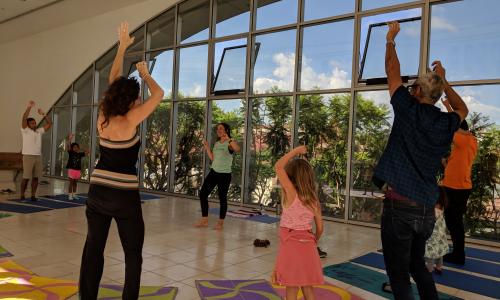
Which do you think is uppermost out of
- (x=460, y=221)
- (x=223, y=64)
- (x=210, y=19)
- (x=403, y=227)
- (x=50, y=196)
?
(x=210, y=19)

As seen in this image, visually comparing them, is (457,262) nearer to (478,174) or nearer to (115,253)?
(478,174)

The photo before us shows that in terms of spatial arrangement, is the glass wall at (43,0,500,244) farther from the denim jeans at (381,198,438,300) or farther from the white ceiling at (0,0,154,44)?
the denim jeans at (381,198,438,300)

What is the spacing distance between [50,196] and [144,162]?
2.38 metres

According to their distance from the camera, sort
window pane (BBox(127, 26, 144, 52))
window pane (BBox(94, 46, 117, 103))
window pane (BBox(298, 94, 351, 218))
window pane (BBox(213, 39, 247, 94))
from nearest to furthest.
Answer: window pane (BBox(298, 94, 351, 218)) < window pane (BBox(213, 39, 247, 94)) < window pane (BBox(127, 26, 144, 52)) < window pane (BBox(94, 46, 117, 103))

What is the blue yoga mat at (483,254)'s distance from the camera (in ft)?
15.3

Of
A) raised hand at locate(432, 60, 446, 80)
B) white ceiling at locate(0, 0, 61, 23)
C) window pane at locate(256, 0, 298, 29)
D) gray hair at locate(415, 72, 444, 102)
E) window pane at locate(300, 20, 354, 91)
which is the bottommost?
gray hair at locate(415, 72, 444, 102)

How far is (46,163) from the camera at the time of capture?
488 inches

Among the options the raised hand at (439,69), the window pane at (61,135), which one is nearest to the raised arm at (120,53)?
the raised hand at (439,69)

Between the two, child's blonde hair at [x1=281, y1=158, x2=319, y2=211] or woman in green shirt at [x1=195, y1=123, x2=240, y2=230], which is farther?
woman in green shirt at [x1=195, y1=123, x2=240, y2=230]

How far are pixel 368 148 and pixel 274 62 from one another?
250cm

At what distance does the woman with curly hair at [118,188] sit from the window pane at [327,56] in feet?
17.1

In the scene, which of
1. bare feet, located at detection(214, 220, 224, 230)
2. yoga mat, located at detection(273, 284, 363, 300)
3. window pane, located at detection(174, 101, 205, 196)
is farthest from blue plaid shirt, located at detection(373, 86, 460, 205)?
window pane, located at detection(174, 101, 205, 196)

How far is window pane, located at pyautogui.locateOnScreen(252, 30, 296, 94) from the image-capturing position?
755cm

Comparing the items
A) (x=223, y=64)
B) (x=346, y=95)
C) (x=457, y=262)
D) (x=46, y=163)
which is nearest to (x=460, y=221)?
(x=457, y=262)
